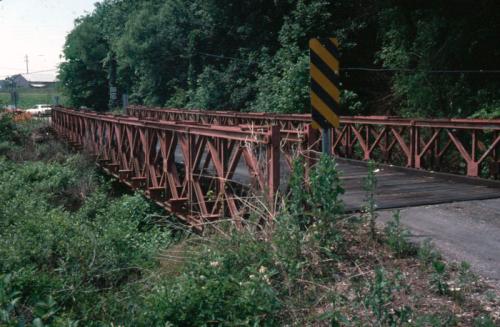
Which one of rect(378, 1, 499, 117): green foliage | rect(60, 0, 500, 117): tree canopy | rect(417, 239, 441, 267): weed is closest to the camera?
rect(417, 239, 441, 267): weed

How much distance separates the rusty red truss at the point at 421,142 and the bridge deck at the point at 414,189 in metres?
0.62

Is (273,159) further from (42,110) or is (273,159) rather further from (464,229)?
(42,110)

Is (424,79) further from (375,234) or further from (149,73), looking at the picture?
(149,73)

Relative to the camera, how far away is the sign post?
643 cm

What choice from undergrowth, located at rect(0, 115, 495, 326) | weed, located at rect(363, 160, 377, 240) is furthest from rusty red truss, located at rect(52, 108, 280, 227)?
weed, located at rect(363, 160, 377, 240)

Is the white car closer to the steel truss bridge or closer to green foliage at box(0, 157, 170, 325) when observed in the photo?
the steel truss bridge

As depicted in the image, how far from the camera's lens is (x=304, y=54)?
2212cm

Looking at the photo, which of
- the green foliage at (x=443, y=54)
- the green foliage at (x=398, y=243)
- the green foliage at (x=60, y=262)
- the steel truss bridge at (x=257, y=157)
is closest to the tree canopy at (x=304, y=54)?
the green foliage at (x=443, y=54)

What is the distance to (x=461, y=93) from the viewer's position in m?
15.0

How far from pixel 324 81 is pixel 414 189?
144 inches

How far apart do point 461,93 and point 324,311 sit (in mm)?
11532

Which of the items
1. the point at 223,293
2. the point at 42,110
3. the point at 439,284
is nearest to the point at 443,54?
the point at 439,284

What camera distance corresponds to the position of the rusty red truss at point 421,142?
10539 millimetres

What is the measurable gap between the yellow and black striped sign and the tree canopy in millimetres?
7929
